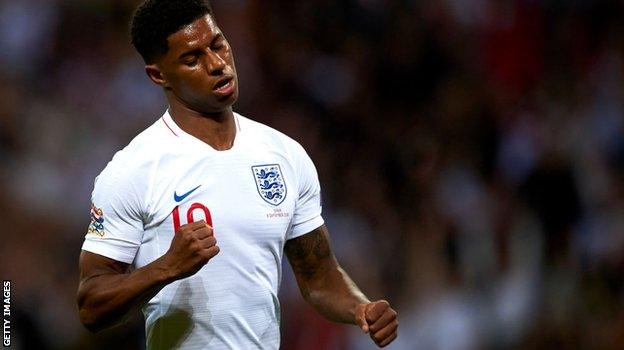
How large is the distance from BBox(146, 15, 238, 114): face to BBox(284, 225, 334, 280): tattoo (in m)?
0.54

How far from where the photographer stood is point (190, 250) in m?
2.61

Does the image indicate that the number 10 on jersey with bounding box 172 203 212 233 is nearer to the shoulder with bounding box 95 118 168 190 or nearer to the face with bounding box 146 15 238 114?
the shoulder with bounding box 95 118 168 190

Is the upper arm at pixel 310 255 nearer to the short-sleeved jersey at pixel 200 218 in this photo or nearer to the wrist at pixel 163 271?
the short-sleeved jersey at pixel 200 218

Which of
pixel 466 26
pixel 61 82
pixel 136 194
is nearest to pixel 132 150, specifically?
pixel 136 194

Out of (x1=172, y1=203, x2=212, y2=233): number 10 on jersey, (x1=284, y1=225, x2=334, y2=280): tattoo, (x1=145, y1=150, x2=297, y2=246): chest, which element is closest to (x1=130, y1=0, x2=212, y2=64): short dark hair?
(x1=145, y1=150, x2=297, y2=246): chest

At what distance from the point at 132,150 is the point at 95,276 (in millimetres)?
385

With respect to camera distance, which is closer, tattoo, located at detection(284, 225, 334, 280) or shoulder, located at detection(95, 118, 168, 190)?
shoulder, located at detection(95, 118, 168, 190)

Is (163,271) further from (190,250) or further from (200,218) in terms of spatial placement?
(200,218)

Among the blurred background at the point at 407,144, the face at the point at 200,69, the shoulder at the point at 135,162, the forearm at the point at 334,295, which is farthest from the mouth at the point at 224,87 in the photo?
the blurred background at the point at 407,144

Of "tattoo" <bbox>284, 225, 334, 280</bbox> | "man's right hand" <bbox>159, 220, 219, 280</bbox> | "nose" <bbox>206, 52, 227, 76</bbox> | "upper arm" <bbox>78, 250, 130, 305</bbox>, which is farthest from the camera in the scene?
"tattoo" <bbox>284, 225, 334, 280</bbox>

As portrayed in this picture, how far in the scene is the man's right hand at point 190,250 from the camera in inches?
103

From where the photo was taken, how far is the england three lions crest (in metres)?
3.06

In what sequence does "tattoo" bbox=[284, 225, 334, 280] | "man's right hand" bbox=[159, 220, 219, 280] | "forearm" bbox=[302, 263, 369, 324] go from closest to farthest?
"man's right hand" bbox=[159, 220, 219, 280] < "forearm" bbox=[302, 263, 369, 324] < "tattoo" bbox=[284, 225, 334, 280]

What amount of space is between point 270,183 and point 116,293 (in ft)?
2.01
